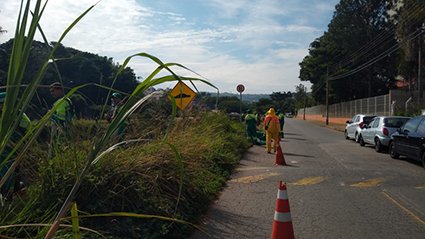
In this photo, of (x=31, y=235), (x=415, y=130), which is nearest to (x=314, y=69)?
(x=415, y=130)

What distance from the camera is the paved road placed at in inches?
258

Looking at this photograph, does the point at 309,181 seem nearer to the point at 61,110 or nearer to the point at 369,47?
the point at 61,110

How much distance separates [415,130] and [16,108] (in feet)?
46.2

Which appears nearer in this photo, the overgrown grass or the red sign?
the overgrown grass

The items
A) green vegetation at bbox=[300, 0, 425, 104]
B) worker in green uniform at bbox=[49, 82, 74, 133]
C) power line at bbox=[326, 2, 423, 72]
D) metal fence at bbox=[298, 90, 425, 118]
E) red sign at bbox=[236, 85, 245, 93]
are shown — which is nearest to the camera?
worker in green uniform at bbox=[49, 82, 74, 133]

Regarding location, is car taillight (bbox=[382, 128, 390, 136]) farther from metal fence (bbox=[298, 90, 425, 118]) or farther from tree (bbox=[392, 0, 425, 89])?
tree (bbox=[392, 0, 425, 89])

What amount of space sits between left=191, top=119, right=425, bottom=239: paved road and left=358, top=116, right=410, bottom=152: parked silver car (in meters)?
4.21

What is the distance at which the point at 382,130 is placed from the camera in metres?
18.9

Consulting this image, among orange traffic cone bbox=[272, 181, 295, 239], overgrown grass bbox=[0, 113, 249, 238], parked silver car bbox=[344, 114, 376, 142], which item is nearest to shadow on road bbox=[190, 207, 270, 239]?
overgrown grass bbox=[0, 113, 249, 238]

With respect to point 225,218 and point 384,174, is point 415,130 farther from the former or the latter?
point 225,218

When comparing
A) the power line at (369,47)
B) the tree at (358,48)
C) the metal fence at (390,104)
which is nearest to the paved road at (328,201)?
the metal fence at (390,104)

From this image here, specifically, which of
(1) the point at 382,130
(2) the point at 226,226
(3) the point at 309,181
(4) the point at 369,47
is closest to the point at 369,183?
(3) the point at 309,181

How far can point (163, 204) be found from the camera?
6.30 metres

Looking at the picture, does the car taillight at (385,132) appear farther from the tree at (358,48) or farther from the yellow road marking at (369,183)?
the tree at (358,48)
